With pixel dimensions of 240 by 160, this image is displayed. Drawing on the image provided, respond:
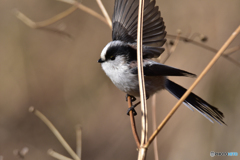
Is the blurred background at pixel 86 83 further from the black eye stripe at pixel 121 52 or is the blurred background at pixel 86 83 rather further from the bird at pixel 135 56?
the black eye stripe at pixel 121 52

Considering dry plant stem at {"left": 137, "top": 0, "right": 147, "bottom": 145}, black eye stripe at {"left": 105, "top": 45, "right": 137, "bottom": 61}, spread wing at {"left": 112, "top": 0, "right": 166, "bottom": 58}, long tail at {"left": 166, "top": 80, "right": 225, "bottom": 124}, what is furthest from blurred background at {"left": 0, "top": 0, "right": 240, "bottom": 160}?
dry plant stem at {"left": 137, "top": 0, "right": 147, "bottom": 145}

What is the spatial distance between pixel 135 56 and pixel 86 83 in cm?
168

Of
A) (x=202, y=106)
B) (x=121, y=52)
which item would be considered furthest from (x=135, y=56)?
(x=202, y=106)

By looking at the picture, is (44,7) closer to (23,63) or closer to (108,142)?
(23,63)

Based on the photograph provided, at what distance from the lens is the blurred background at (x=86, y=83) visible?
9.36 ft

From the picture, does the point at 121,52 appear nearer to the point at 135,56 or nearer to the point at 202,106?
the point at 135,56

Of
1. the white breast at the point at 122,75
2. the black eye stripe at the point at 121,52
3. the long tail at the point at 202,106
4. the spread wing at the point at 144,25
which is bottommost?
the long tail at the point at 202,106

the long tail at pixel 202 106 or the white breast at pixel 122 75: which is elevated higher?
the white breast at pixel 122 75

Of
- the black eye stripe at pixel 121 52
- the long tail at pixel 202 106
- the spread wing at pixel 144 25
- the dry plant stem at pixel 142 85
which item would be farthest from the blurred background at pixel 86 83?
the dry plant stem at pixel 142 85

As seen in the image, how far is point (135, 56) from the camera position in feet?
5.62

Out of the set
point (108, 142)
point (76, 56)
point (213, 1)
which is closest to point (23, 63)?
point (76, 56)

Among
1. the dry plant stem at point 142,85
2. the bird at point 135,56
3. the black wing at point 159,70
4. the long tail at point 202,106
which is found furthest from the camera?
the bird at point 135,56

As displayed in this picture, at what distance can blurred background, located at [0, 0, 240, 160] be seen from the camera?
2854 millimetres

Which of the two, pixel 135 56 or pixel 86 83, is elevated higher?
pixel 135 56
